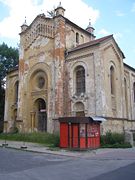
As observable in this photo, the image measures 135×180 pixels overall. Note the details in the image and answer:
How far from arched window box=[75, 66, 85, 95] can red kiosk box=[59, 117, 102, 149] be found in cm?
883

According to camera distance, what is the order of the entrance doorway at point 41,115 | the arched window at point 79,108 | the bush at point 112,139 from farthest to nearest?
the entrance doorway at point 41,115, the arched window at point 79,108, the bush at point 112,139

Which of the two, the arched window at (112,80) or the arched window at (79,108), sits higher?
the arched window at (112,80)

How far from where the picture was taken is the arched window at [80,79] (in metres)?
28.2

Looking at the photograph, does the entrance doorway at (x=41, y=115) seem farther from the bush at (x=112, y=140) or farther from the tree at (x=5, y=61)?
the tree at (x=5, y=61)

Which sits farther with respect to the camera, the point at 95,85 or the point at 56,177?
the point at 95,85

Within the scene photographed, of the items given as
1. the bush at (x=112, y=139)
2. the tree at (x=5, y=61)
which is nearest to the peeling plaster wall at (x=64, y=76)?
the bush at (x=112, y=139)

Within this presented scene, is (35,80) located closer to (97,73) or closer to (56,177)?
(97,73)

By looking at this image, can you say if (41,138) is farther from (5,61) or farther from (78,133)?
(5,61)

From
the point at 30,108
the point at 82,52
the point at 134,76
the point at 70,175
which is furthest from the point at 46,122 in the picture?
the point at 70,175

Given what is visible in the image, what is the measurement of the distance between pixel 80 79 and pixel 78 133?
10.9 meters

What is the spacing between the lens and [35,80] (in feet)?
108

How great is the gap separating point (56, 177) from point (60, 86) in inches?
777

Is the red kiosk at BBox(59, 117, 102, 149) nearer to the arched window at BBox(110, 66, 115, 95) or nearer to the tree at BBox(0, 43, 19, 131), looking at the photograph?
the arched window at BBox(110, 66, 115, 95)

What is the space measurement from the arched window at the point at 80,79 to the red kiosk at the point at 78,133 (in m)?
8.83
